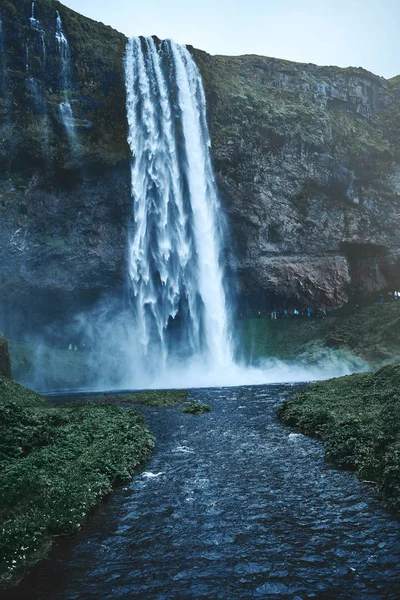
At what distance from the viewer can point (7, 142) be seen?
170ft

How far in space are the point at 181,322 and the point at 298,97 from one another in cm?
4071

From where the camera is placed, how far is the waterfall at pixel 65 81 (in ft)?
176

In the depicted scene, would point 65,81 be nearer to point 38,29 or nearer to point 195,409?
point 38,29

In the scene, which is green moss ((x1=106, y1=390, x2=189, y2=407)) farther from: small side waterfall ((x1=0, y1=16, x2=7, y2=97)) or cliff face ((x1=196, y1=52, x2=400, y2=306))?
small side waterfall ((x1=0, y1=16, x2=7, y2=97))

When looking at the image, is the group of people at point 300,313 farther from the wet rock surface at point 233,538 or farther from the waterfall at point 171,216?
the wet rock surface at point 233,538

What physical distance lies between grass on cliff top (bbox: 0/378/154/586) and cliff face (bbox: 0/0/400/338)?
40655mm

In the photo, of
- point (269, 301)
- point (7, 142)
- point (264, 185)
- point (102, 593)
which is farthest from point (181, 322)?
point (102, 593)

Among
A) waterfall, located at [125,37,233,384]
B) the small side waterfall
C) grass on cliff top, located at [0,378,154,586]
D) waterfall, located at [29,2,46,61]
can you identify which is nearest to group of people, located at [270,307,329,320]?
waterfall, located at [125,37,233,384]

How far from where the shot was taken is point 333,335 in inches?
2357

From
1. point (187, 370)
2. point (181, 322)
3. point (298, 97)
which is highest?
point (298, 97)

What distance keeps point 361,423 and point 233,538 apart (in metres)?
8.96

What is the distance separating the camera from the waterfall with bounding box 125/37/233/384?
5772cm

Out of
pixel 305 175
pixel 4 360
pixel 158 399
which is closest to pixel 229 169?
pixel 305 175

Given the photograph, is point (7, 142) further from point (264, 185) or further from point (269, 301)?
point (269, 301)
